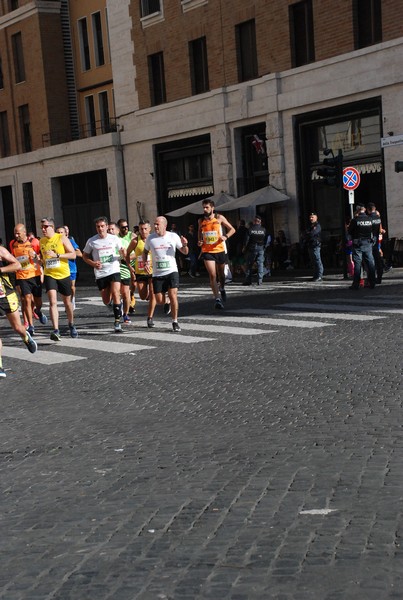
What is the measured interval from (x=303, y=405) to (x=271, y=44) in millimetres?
25378

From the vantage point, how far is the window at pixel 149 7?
37844 millimetres

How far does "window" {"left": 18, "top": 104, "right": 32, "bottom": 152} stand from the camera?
157 ft

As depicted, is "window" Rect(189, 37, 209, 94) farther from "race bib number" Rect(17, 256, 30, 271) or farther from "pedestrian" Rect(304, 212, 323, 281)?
"race bib number" Rect(17, 256, 30, 271)

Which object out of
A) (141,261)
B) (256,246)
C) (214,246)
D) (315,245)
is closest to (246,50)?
(256,246)

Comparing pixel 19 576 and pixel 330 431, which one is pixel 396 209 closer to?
pixel 330 431

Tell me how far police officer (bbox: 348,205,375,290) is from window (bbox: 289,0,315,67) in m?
11.4

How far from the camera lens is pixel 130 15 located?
39.1 metres

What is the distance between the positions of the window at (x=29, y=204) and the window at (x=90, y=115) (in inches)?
194

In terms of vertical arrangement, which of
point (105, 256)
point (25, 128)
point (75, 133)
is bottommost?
point (105, 256)

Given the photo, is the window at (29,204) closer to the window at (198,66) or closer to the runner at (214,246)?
the window at (198,66)

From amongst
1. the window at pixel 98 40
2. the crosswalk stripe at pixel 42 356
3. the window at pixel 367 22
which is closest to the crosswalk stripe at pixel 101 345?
the crosswalk stripe at pixel 42 356

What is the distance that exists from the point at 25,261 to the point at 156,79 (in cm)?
2319

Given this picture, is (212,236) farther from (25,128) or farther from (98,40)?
(25,128)

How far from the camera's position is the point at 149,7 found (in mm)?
38250
